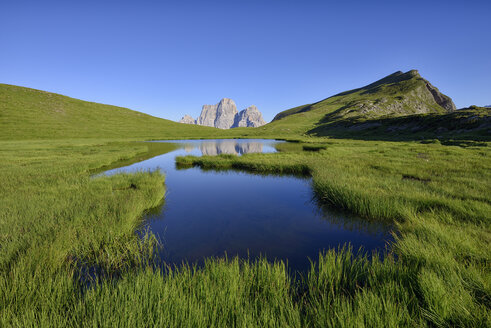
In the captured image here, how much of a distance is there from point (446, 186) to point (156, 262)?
13.5 m

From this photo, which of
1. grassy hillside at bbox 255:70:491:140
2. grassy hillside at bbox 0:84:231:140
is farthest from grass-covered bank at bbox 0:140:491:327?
grassy hillside at bbox 0:84:231:140

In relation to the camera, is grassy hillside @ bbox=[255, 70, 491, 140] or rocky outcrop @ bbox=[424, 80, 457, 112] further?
rocky outcrop @ bbox=[424, 80, 457, 112]

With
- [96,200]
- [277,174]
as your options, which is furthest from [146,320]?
[277,174]

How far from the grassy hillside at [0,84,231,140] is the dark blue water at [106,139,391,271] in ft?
262

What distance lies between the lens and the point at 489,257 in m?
4.25

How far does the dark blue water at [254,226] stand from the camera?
21.1 feet

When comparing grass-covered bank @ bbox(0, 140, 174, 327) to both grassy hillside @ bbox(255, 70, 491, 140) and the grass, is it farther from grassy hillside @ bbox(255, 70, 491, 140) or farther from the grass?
grassy hillside @ bbox(255, 70, 491, 140)

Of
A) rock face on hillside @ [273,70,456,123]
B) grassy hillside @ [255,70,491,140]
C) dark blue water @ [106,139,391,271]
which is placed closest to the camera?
dark blue water @ [106,139,391,271]

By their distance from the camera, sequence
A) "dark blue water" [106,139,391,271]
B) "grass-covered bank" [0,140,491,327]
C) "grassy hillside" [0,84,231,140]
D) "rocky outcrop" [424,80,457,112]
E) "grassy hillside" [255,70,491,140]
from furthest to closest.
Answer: "rocky outcrop" [424,80,457,112] → "grassy hillside" [0,84,231,140] → "grassy hillside" [255,70,491,140] → "dark blue water" [106,139,391,271] → "grass-covered bank" [0,140,491,327]

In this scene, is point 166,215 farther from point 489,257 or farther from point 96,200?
point 489,257

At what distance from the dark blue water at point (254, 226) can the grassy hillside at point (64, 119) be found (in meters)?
80.0

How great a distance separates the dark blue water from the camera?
6.43 meters

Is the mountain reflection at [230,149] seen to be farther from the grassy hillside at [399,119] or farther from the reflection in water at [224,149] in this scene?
the grassy hillside at [399,119]

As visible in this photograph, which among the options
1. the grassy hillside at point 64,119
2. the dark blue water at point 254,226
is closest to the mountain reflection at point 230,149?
the dark blue water at point 254,226
